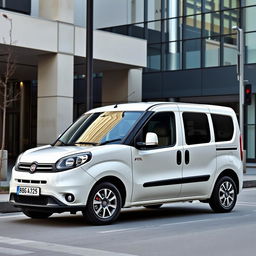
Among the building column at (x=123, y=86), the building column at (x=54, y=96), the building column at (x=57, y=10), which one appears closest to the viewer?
the building column at (x=57, y=10)

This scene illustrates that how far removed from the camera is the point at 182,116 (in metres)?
11.7

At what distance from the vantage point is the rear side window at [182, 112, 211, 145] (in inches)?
460

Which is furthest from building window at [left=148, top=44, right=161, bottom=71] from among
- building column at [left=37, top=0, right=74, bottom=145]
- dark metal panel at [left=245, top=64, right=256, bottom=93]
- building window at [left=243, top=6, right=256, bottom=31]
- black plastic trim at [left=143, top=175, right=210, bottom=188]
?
black plastic trim at [left=143, top=175, right=210, bottom=188]

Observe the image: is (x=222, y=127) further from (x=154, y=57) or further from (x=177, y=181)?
(x=154, y=57)

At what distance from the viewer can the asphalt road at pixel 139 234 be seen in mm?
8055

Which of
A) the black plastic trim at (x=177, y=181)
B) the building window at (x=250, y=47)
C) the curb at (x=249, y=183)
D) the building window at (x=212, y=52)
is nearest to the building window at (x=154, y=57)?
the building window at (x=212, y=52)

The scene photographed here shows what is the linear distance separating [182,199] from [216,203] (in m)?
1.01

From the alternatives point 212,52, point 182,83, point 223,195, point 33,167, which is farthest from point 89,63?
point 182,83

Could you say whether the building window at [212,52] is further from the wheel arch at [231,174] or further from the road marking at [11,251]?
the road marking at [11,251]

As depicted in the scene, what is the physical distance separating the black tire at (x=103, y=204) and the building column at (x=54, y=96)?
14.7m

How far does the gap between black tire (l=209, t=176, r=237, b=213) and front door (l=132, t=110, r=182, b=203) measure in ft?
3.72

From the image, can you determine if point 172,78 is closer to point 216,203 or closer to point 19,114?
point 19,114

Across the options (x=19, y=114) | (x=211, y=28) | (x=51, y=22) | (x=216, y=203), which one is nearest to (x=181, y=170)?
(x=216, y=203)

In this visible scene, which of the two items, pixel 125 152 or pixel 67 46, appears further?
pixel 67 46
